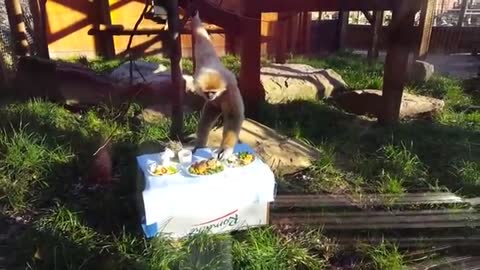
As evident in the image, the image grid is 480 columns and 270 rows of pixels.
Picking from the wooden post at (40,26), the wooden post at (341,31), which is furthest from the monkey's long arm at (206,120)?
the wooden post at (341,31)

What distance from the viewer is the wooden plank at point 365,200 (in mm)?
2990

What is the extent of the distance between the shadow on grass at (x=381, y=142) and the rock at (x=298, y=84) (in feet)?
1.11

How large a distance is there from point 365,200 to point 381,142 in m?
1.04

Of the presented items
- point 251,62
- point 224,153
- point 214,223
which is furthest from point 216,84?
point 251,62

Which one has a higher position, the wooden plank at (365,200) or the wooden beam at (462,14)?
the wooden beam at (462,14)

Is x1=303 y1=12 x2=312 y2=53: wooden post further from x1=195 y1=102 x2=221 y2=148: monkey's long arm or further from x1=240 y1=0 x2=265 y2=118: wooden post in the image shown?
x1=195 y1=102 x2=221 y2=148: monkey's long arm

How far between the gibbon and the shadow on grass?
1448mm

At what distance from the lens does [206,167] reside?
2.34 metres

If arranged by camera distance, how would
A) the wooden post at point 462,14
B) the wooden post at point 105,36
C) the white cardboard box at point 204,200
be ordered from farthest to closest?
the wooden post at point 462,14 → the wooden post at point 105,36 → the white cardboard box at point 204,200

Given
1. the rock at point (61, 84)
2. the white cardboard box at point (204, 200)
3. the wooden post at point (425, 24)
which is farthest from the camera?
the wooden post at point (425, 24)

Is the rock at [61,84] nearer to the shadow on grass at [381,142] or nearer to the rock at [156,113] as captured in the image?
the rock at [156,113]

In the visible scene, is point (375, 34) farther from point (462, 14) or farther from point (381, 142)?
point (381, 142)

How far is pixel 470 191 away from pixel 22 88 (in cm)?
449

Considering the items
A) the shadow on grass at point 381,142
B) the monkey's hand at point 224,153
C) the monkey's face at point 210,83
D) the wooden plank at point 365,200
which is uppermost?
the monkey's face at point 210,83
